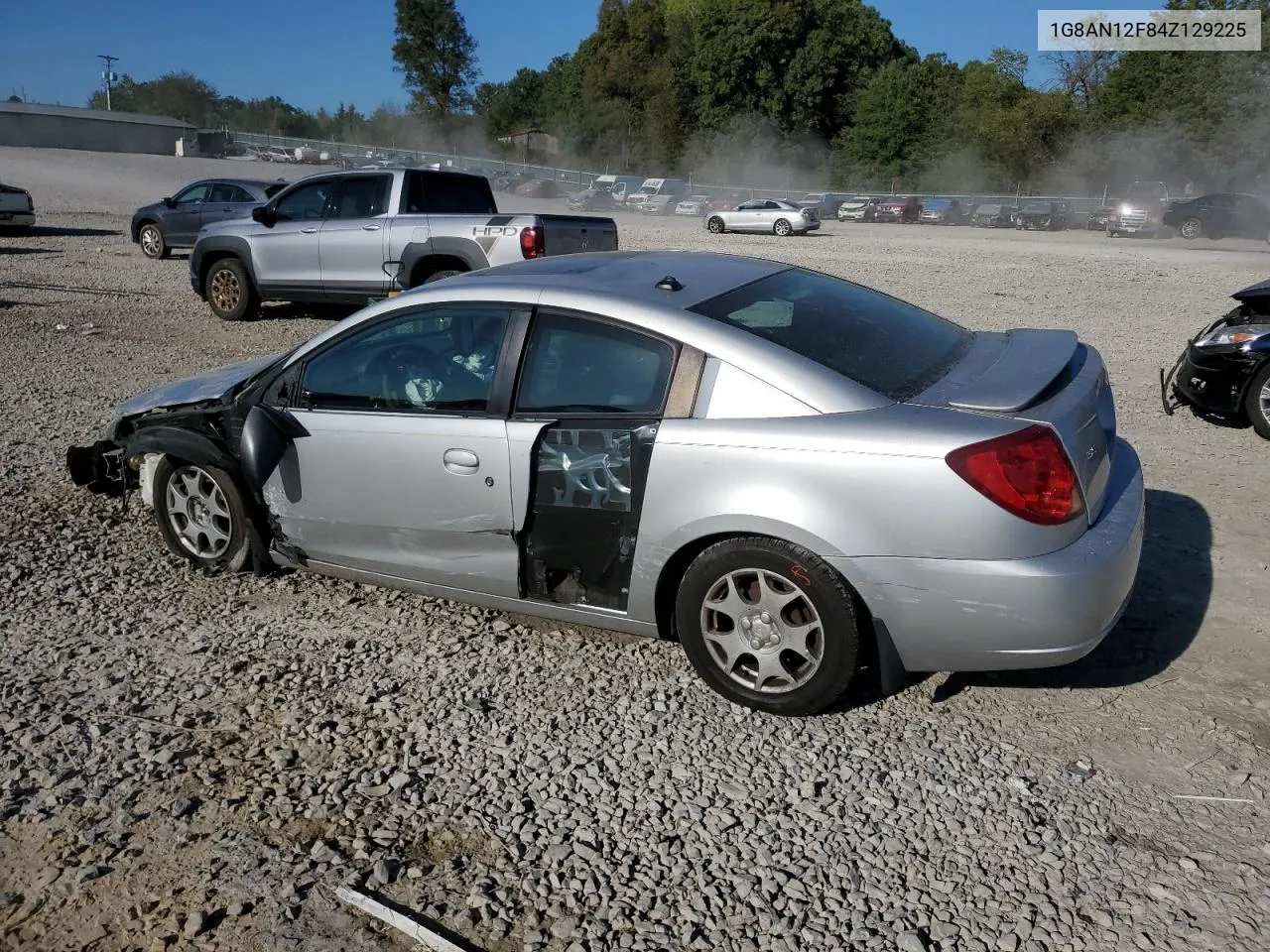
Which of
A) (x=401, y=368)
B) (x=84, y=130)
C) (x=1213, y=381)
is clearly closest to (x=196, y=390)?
(x=401, y=368)

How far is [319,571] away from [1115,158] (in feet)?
215

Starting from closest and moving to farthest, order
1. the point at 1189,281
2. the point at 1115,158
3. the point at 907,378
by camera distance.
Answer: the point at 907,378 < the point at 1189,281 < the point at 1115,158

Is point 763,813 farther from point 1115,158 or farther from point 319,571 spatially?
point 1115,158

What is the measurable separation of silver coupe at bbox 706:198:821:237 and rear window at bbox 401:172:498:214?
26.0m

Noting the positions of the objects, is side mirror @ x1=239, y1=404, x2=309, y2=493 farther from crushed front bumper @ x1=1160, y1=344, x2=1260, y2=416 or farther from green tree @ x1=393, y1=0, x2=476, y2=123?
green tree @ x1=393, y1=0, x2=476, y2=123

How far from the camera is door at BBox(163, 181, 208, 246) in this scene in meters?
18.9

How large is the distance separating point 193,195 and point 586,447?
17.7m

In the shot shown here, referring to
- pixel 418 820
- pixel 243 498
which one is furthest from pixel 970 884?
pixel 243 498

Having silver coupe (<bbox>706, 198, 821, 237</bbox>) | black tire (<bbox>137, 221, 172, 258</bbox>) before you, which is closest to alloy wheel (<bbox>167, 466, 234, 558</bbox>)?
black tire (<bbox>137, 221, 172, 258</bbox>)

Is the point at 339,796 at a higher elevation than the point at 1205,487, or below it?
below

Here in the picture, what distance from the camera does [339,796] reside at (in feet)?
11.1

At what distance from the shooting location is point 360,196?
11867 mm

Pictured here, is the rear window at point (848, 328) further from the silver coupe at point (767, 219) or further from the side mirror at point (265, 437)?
the silver coupe at point (767, 219)

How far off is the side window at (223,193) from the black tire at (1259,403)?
16489mm
